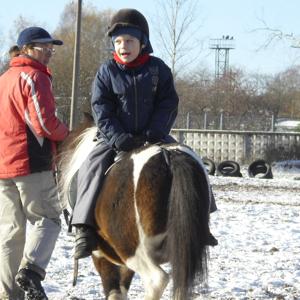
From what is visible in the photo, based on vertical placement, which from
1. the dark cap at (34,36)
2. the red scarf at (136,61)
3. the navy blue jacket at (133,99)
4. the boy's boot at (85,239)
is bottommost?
the boy's boot at (85,239)

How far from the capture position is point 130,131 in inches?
200

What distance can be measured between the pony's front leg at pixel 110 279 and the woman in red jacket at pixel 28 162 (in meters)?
0.64

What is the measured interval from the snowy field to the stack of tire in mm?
7937

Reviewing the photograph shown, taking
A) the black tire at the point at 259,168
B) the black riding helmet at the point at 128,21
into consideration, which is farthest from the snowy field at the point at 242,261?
the black tire at the point at 259,168

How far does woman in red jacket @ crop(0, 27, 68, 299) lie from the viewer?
5590 millimetres

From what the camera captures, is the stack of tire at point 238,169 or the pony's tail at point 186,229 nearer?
the pony's tail at point 186,229

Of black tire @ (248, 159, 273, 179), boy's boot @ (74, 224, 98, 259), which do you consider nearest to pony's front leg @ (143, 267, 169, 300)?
boy's boot @ (74, 224, 98, 259)

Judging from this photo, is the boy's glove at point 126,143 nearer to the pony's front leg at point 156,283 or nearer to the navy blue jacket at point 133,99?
the navy blue jacket at point 133,99

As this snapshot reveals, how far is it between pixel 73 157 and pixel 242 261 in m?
3.41

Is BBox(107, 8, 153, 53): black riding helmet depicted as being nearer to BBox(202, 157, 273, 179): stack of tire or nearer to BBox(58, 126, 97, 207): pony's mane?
BBox(58, 126, 97, 207): pony's mane

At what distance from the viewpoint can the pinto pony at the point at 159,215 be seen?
4.23 meters

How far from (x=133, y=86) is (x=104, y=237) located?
1085 mm

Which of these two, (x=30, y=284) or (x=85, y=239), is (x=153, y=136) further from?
(x=30, y=284)

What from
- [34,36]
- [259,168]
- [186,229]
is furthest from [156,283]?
[259,168]
